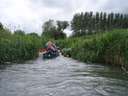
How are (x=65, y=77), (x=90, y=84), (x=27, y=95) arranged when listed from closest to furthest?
(x=27, y=95) < (x=90, y=84) < (x=65, y=77)

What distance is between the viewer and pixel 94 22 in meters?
92.2

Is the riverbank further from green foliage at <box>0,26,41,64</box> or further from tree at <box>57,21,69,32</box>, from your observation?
tree at <box>57,21,69,32</box>

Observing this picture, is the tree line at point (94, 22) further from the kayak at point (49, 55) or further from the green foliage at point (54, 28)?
the kayak at point (49, 55)

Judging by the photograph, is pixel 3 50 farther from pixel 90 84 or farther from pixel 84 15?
pixel 84 15

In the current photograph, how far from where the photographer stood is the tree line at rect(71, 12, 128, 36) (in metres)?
84.9

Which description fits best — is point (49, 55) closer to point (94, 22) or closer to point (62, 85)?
point (62, 85)

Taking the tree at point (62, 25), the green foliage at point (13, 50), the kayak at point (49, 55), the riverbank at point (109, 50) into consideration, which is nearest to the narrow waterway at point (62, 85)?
the riverbank at point (109, 50)

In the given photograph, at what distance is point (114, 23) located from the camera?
85500mm

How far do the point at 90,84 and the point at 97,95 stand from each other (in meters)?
2.69

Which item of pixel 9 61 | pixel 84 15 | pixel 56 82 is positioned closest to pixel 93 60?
pixel 9 61

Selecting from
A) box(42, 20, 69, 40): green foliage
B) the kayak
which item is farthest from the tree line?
the kayak

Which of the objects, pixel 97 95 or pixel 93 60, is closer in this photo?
pixel 97 95

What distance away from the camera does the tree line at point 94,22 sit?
279 ft

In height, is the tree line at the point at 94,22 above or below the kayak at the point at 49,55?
above
